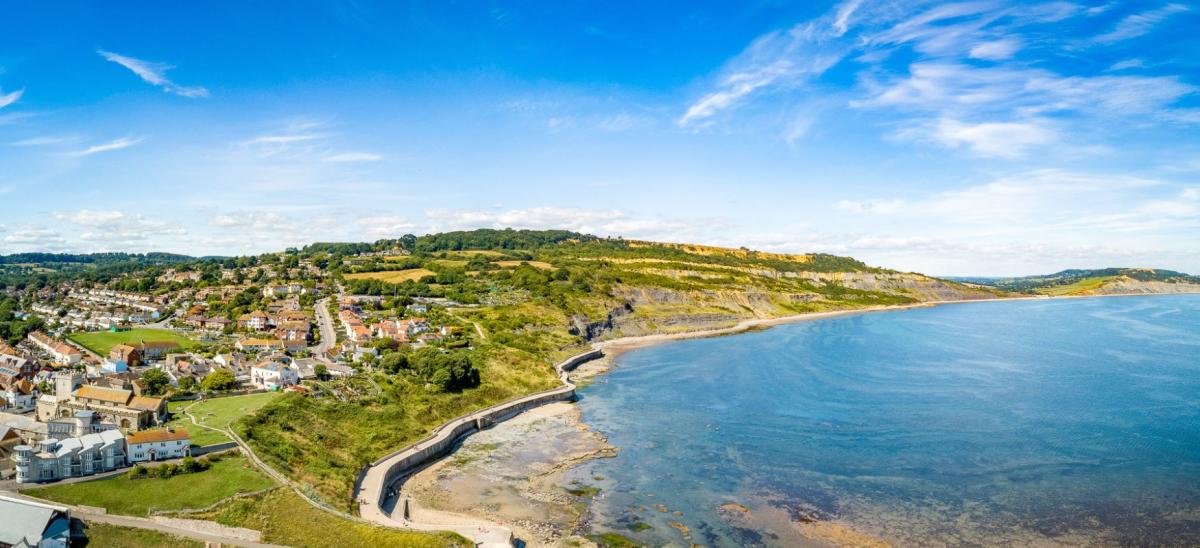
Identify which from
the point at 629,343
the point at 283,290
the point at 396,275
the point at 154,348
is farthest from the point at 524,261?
Result: the point at 154,348

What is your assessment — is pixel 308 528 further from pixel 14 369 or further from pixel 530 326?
pixel 530 326

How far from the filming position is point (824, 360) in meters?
88.2

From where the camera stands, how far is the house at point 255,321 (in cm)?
8206

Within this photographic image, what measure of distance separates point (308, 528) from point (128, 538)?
23.3ft

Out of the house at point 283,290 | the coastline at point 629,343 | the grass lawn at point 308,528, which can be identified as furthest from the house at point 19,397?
the house at point 283,290

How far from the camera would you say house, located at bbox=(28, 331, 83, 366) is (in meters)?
61.8

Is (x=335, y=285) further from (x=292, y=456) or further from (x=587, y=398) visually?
(x=292, y=456)

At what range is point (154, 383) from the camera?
159ft

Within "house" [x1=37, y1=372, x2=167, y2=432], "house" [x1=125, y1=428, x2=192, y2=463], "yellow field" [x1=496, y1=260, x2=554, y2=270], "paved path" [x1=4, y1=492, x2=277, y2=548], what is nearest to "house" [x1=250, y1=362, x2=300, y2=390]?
"house" [x1=37, y1=372, x2=167, y2=432]

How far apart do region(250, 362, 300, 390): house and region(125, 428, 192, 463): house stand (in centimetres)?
1746

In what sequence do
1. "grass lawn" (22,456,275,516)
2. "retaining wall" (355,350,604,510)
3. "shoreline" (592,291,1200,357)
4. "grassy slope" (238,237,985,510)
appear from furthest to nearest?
"shoreline" (592,291,1200,357)
"retaining wall" (355,350,604,510)
"grassy slope" (238,237,985,510)
"grass lawn" (22,456,275,516)

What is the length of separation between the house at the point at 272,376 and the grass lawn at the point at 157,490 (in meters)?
19.8

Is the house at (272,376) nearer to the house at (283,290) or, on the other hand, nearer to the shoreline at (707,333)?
the shoreline at (707,333)

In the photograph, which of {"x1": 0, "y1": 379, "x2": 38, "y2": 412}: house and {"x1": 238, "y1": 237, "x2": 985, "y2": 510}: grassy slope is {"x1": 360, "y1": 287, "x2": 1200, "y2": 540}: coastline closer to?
{"x1": 238, "y1": 237, "x2": 985, "y2": 510}: grassy slope
